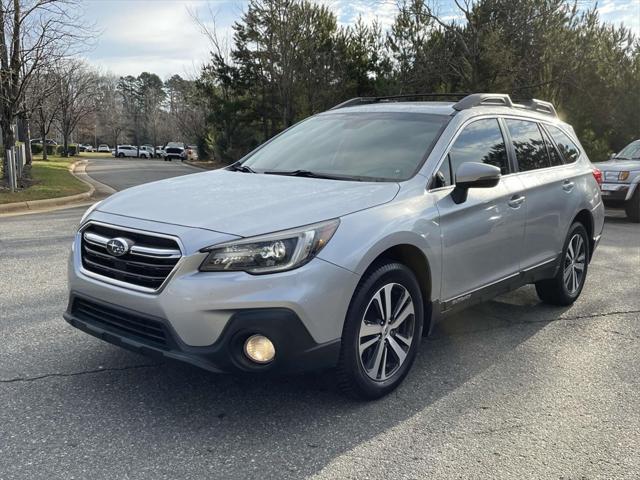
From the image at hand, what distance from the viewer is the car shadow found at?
9.14ft

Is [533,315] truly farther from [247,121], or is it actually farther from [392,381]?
[247,121]

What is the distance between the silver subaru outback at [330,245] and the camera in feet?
9.40

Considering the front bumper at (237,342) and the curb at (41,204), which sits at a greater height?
the front bumper at (237,342)


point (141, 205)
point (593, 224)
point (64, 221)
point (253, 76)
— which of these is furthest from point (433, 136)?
point (253, 76)

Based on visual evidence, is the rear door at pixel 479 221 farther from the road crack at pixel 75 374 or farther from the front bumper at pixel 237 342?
the road crack at pixel 75 374

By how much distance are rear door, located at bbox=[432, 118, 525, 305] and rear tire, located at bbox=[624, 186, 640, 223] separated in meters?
9.14

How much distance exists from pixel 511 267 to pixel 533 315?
100cm

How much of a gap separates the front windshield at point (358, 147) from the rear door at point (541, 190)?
982mm

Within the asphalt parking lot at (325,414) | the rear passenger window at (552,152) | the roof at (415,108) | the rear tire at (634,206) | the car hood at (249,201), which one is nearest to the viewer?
the asphalt parking lot at (325,414)

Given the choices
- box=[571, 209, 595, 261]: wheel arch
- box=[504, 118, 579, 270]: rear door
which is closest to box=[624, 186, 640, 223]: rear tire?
box=[571, 209, 595, 261]: wheel arch

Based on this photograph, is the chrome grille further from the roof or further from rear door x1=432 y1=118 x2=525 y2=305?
the roof

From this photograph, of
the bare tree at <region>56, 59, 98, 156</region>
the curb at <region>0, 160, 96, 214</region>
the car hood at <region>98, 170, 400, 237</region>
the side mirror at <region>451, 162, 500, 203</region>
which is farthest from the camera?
the bare tree at <region>56, 59, 98, 156</region>

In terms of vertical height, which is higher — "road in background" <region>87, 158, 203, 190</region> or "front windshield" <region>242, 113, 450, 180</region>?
"front windshield" <region>242, 113, 450, 180</region>

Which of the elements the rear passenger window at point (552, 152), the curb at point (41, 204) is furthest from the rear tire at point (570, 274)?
the curb at point (41, 204)
